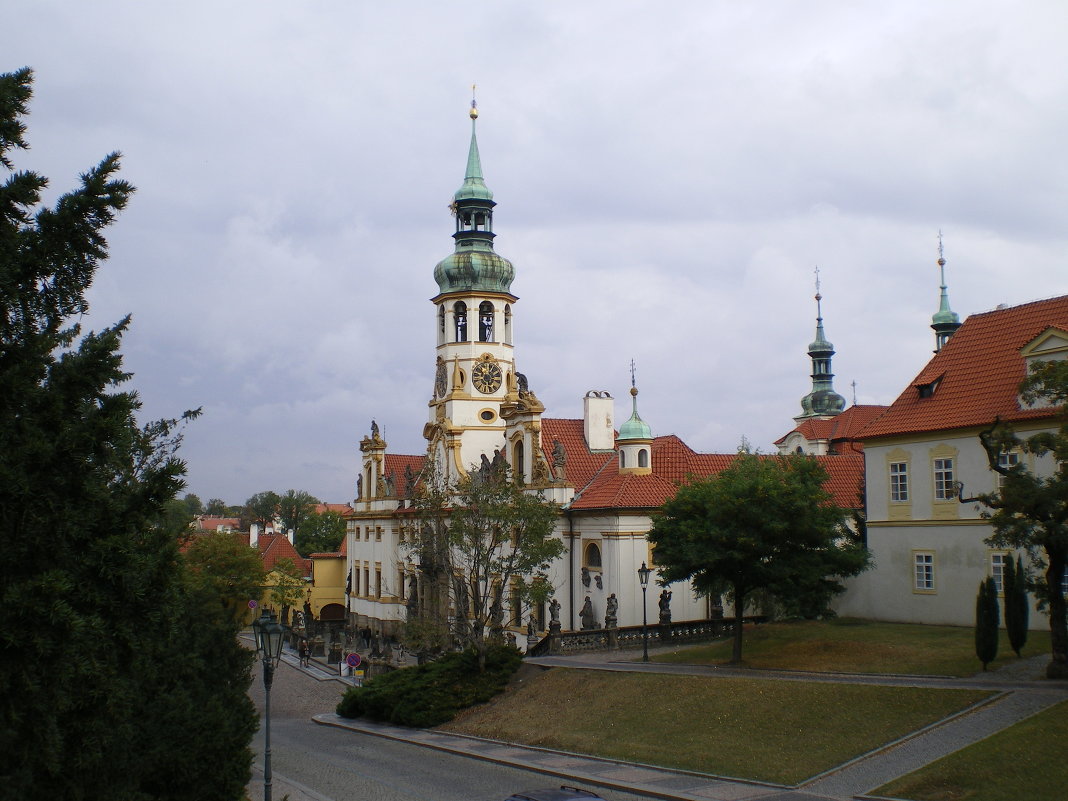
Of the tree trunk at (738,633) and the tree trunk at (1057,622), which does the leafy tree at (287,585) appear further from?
the tree trunk at (1057,622)

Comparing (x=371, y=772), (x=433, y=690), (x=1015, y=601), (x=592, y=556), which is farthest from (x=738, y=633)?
(x=592, y=556)

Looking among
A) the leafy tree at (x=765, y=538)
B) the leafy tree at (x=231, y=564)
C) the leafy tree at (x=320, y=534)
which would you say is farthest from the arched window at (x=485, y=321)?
the leafy tree at (x=320, y=534)

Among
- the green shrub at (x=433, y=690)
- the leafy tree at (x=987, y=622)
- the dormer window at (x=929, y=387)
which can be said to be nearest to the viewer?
the leafy tree at (x=987, y=622)

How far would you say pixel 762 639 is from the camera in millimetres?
35438

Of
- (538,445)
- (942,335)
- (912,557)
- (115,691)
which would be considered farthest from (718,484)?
(942,335)

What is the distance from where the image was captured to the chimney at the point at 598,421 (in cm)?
5209

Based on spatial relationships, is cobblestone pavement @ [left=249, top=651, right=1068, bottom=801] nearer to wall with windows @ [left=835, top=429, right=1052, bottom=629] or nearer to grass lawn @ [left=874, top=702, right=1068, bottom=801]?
grass lawn @ [left=874, top=702, right=1068, bottom=801]

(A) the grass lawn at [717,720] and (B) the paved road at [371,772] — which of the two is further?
(A) the grass lawn at [717,720]

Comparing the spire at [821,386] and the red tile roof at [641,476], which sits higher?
the spire at [821,386]

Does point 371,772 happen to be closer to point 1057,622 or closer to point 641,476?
point 1057,622

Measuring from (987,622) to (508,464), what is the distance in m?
20.2

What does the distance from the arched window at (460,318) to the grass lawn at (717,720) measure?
105 feet

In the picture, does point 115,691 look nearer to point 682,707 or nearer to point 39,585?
point 39,585

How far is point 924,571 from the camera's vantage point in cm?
3578
